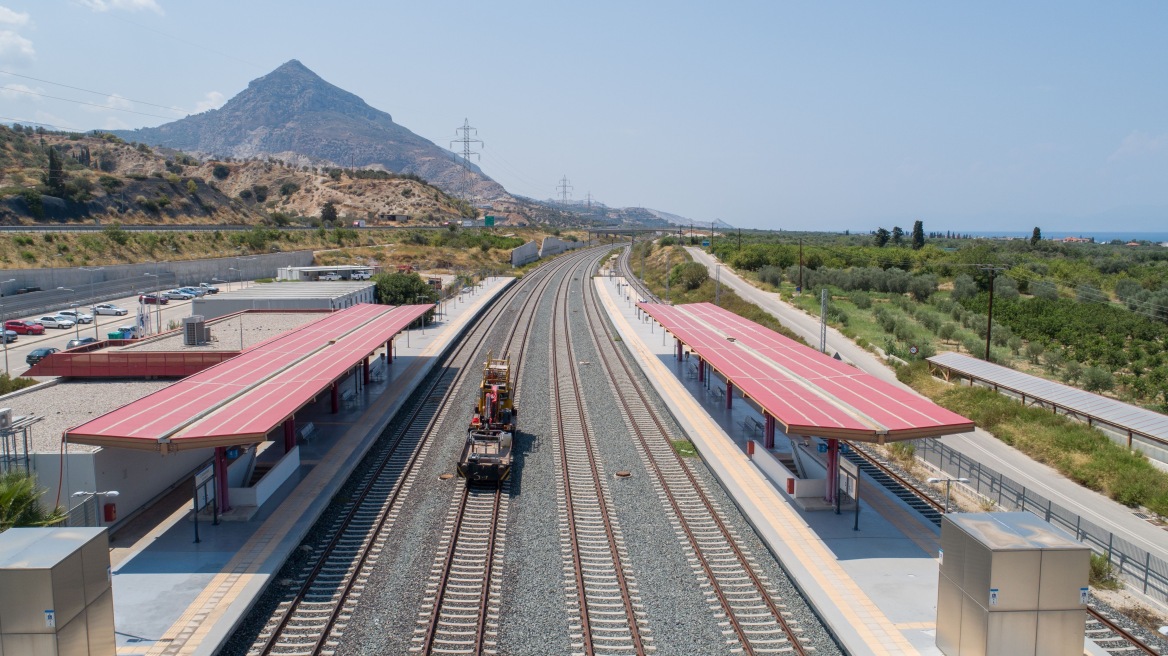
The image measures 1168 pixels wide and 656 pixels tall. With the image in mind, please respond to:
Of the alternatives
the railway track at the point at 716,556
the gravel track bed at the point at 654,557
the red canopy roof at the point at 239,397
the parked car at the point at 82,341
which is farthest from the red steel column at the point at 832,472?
the parked car at the point at 82,341

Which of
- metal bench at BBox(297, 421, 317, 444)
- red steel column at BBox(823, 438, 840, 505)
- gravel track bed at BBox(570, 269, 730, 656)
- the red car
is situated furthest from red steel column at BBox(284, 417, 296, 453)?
the red car

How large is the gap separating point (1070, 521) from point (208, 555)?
57.0ft

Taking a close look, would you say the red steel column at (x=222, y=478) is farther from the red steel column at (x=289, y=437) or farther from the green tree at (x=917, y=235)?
the green tree at (x=917, y=235)

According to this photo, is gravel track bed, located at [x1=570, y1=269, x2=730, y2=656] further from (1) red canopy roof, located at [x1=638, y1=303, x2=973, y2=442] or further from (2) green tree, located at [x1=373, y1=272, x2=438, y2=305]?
(2) green tree, located at [x1=373, y1=272, x2=438, y2=305]

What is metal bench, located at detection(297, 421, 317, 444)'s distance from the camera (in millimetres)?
21219

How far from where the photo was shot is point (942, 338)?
146 ft

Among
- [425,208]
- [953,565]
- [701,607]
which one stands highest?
[425,208]

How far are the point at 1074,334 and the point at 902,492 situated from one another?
30.6 m

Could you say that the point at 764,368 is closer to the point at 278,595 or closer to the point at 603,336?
the point at 278,595

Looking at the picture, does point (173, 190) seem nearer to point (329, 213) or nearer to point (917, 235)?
point (329, 213)

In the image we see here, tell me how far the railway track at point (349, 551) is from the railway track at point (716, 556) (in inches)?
240

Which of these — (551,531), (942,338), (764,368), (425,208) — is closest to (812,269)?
(942,338)

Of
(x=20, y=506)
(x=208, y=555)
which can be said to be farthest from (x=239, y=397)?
(x=20, y=506)

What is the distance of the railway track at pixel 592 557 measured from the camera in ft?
38.3
